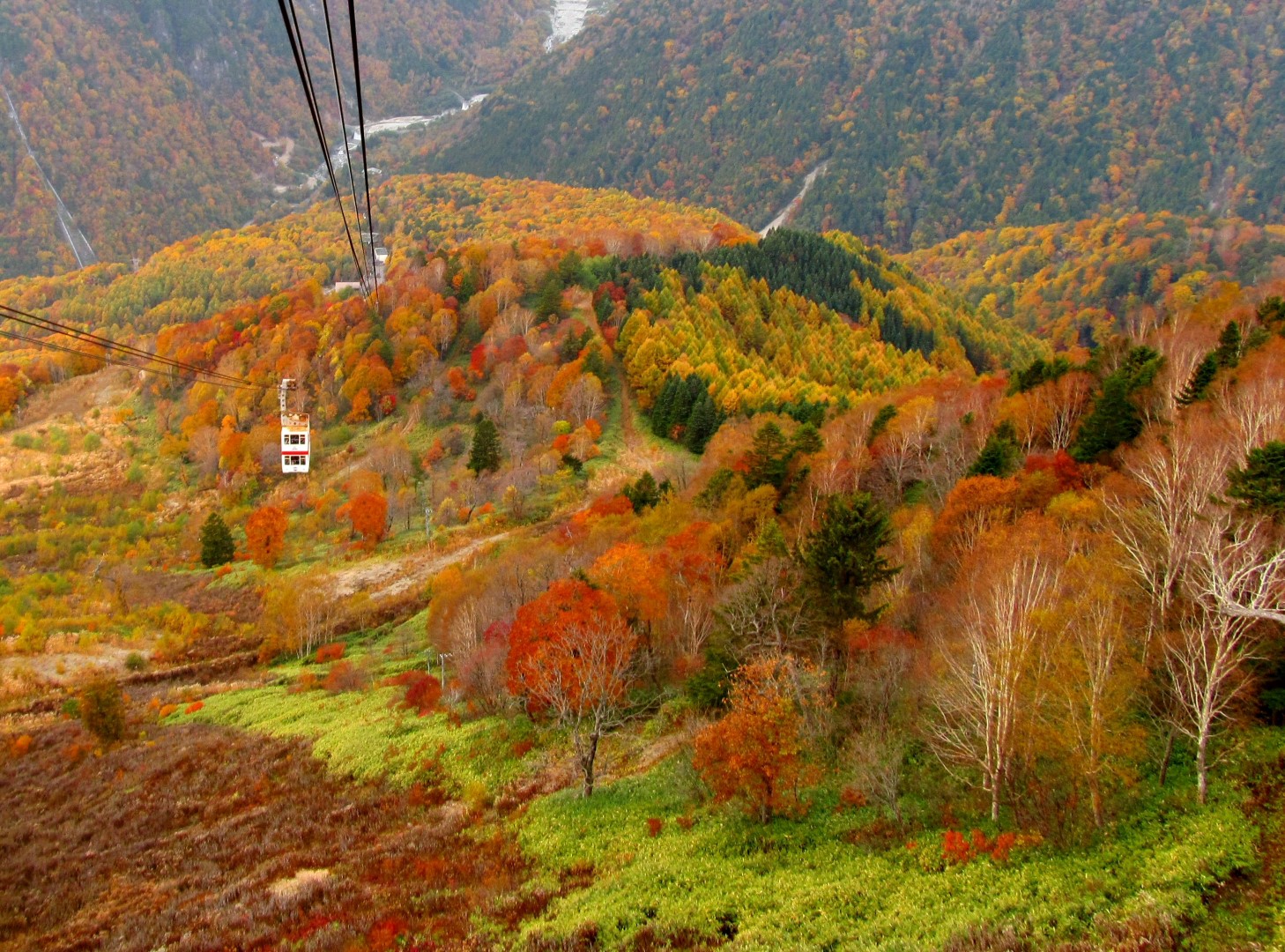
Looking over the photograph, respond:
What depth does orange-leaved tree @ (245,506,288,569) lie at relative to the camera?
78.9 meters

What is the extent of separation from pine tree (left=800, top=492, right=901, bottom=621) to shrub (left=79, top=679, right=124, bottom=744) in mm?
47001

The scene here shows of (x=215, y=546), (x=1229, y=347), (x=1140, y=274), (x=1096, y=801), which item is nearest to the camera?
(x=1096, y=801)

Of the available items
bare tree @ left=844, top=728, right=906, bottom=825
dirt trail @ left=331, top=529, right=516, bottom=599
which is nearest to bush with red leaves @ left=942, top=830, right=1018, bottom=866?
bare tree @ left=844, top=728, right=906, bottom=825

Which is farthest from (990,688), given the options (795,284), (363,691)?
(795,284)

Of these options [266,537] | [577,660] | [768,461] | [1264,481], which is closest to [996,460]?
[768,461]

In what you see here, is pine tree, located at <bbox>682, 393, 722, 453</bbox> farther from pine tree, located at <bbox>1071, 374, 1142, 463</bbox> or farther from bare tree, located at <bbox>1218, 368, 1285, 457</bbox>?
bare tree, located at <bbox>1218, 368, 1285, 457</bbox>

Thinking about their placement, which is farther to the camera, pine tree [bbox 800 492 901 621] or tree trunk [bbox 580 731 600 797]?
pine tree [bbox 800 492 901 621]

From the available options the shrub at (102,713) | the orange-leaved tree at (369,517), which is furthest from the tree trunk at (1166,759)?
the orange-leaved tree at (369,517)

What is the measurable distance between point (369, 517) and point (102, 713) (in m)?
33.4

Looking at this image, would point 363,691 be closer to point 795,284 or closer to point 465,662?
point 465,662

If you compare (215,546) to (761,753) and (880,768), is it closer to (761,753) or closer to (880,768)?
(761,753)

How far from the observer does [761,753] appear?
74.1 ft

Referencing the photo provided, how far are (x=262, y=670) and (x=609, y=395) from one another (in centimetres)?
5518

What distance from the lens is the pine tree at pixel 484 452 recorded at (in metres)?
87.1
